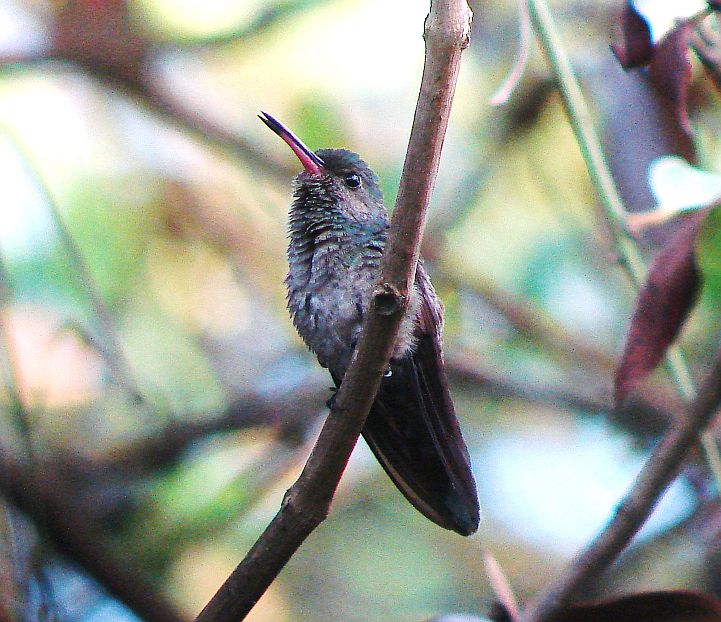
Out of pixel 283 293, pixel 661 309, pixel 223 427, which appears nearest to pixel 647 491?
pixel 661 309

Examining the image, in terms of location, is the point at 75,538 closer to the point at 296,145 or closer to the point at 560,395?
the point at 296,145

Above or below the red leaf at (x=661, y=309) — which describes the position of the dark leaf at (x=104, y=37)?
below

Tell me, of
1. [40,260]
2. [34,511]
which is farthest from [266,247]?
[34,511]

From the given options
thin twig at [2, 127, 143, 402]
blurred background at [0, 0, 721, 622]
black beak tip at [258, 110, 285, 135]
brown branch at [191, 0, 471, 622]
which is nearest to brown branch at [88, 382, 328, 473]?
blurred background at [0, 0, 721, 622]

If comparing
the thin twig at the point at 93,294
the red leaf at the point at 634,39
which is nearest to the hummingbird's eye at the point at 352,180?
the red leaf at the point at 634,39

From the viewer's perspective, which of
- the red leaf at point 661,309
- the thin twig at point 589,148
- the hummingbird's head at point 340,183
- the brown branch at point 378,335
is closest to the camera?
the brown branch at point 378,335

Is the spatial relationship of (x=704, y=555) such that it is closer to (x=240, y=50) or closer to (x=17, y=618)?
(x=17, y=618)

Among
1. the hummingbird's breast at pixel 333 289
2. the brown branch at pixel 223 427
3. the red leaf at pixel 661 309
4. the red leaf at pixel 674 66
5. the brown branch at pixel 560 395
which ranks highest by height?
the red leaf at pixel 674 66

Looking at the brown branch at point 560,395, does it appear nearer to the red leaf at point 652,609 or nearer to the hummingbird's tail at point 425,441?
the hummingbird's tail at point 425,441
